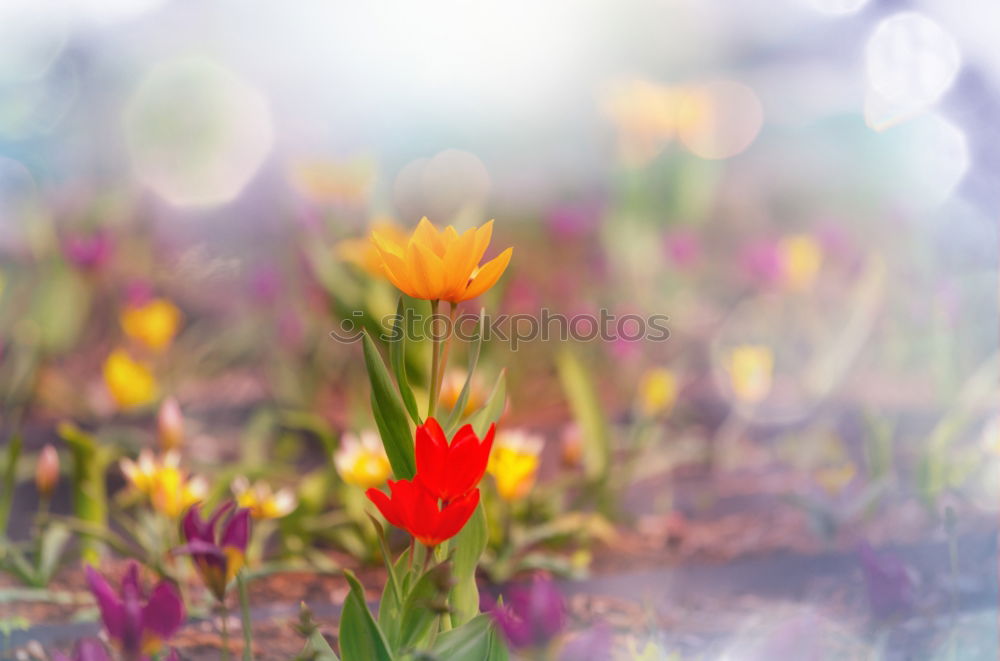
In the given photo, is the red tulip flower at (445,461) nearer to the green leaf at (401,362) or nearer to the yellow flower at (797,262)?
the green leaf at (401,362)

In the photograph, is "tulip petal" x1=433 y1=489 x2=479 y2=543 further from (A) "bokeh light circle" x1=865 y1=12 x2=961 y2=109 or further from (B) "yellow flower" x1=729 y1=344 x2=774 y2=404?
(A) "bokeh light circle" x1=865 y1=12 x2=961 y2=109

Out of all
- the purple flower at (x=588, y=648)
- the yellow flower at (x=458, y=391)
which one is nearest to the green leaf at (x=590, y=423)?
the yellow flower at (x=458, y=391)

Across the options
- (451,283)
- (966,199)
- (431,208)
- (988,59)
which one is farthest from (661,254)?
(451,283)

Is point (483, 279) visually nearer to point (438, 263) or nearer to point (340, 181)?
point (438, 263)

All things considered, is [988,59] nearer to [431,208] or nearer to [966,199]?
[966,199]

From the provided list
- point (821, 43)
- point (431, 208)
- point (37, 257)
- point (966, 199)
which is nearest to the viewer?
point (966, 199)

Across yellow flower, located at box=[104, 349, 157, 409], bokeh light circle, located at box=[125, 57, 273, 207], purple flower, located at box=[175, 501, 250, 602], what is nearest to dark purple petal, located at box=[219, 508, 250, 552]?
purple flower, located at box=[175, 501, 250, 602]
